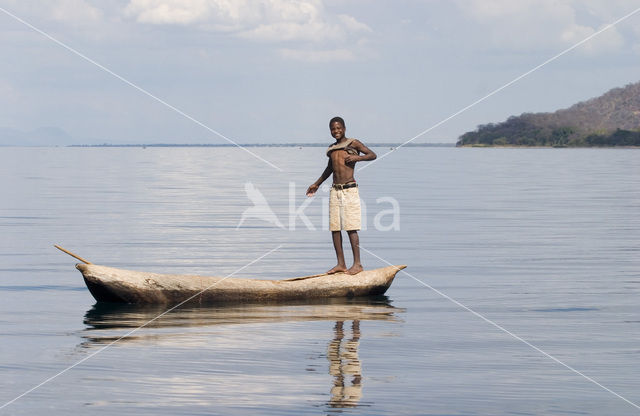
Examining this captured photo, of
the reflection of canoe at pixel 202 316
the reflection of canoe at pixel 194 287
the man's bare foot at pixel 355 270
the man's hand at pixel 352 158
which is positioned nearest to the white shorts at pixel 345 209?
the man's hand at pixel 352 158

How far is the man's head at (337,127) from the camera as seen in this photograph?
13031 mm

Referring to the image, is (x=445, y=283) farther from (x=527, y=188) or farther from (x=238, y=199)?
(x=527, y=188)

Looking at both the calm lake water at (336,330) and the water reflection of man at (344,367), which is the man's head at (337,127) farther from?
the water reflection of man at (344,367)

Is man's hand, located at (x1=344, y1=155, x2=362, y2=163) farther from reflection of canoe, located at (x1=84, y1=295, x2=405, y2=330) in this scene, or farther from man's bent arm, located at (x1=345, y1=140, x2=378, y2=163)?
reflection of canoe, located at (x1=84, y1=295, x2=405, y2=330)

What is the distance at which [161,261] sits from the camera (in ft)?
59.6

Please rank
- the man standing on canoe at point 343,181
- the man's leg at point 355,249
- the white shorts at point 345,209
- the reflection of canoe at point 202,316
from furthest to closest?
the man's leg at point 355,249
the white shorts at point 345,209
the man standing on canoe at point 343,181
the reflection of canoe at point 202,316

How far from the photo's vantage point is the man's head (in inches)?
513

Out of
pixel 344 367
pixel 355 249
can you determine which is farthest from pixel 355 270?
pixel 344 367

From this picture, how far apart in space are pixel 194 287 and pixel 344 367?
397 centimetres

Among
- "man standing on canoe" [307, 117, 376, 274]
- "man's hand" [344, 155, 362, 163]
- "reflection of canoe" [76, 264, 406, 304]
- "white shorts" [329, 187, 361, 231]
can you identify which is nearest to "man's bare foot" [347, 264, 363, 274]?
"man standing on canoe" [307, 117, 376, 274]

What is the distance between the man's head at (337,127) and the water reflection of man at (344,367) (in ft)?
9.53

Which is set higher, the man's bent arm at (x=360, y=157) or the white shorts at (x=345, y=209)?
the man's bent arm at (x=360, y=157)

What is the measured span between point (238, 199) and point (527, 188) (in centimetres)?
1619

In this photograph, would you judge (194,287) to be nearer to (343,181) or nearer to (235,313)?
(235,313)
